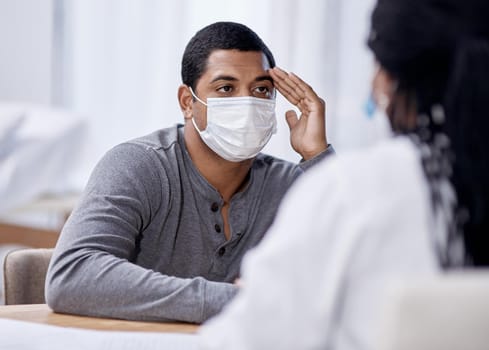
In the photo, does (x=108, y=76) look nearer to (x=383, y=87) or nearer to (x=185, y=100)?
(x=185, y=100)

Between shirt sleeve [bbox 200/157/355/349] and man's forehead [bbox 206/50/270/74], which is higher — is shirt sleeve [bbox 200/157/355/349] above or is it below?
below

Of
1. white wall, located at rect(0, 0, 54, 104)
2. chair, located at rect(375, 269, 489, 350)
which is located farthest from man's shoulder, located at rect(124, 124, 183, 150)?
white wall, located at rect(0, 0, 54, 104)

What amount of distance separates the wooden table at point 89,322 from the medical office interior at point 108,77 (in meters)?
1.94

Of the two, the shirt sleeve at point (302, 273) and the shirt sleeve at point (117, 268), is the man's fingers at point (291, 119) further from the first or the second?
the shirt sleeve at point (302, 273)

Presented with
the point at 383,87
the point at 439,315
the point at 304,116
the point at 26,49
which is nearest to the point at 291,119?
the point at 304,116

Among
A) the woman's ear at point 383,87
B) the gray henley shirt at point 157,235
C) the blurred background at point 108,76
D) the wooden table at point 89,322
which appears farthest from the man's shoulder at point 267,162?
the blurred background at point 108,76

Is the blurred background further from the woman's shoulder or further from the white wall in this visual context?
the woman's shoulder

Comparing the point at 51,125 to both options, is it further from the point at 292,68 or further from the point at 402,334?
the point at 402,334

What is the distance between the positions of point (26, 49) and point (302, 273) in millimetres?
3850

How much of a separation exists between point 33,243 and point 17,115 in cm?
55

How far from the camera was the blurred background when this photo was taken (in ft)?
12.1

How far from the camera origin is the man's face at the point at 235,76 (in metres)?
1.97

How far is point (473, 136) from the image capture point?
3.18 ft

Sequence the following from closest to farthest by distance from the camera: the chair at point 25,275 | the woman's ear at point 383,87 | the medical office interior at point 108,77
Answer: the woman's ear at point 383,87, the chair at point 25,275, the medical office interior at point 108,77
